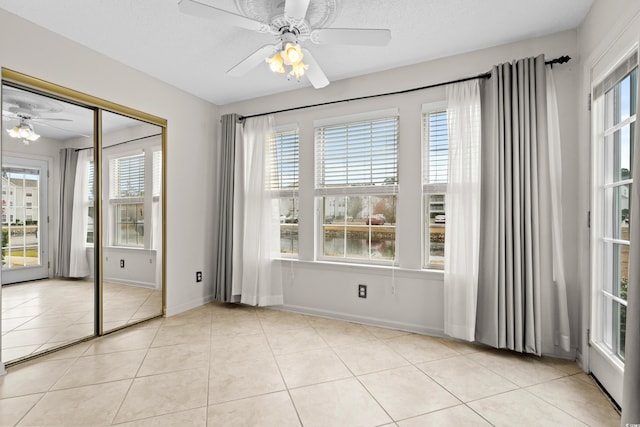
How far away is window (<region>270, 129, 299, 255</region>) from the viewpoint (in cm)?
366

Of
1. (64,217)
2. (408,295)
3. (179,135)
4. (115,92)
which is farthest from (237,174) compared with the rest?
(408,295)

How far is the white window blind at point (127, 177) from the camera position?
2.99 meters

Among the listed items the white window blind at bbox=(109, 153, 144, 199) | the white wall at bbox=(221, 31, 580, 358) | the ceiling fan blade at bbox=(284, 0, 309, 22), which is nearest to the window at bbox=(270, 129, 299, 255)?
the white wall at bbox=(221, 31, 580, 358)

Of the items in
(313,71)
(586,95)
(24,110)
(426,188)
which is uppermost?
(313,71)

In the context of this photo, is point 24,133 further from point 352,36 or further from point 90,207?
point 352,36

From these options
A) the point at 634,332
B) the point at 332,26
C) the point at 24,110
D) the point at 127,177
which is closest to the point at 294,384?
the point at 634,332

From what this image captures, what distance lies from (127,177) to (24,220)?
2.89 ft

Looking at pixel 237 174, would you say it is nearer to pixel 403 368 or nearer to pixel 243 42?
pixel 243 42

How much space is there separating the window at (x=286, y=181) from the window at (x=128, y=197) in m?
1.41

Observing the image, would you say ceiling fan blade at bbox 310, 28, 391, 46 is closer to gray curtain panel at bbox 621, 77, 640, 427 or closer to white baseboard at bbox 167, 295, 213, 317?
gray curtain panel at bbox 621, 77, 640, 427

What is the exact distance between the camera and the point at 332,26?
2404 millimetres

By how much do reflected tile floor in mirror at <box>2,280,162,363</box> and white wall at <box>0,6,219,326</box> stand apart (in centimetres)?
50

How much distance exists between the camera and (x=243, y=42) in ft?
8.64

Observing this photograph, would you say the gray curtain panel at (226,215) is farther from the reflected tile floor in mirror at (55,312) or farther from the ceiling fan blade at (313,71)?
the ceiling fan blade at (313,71)
